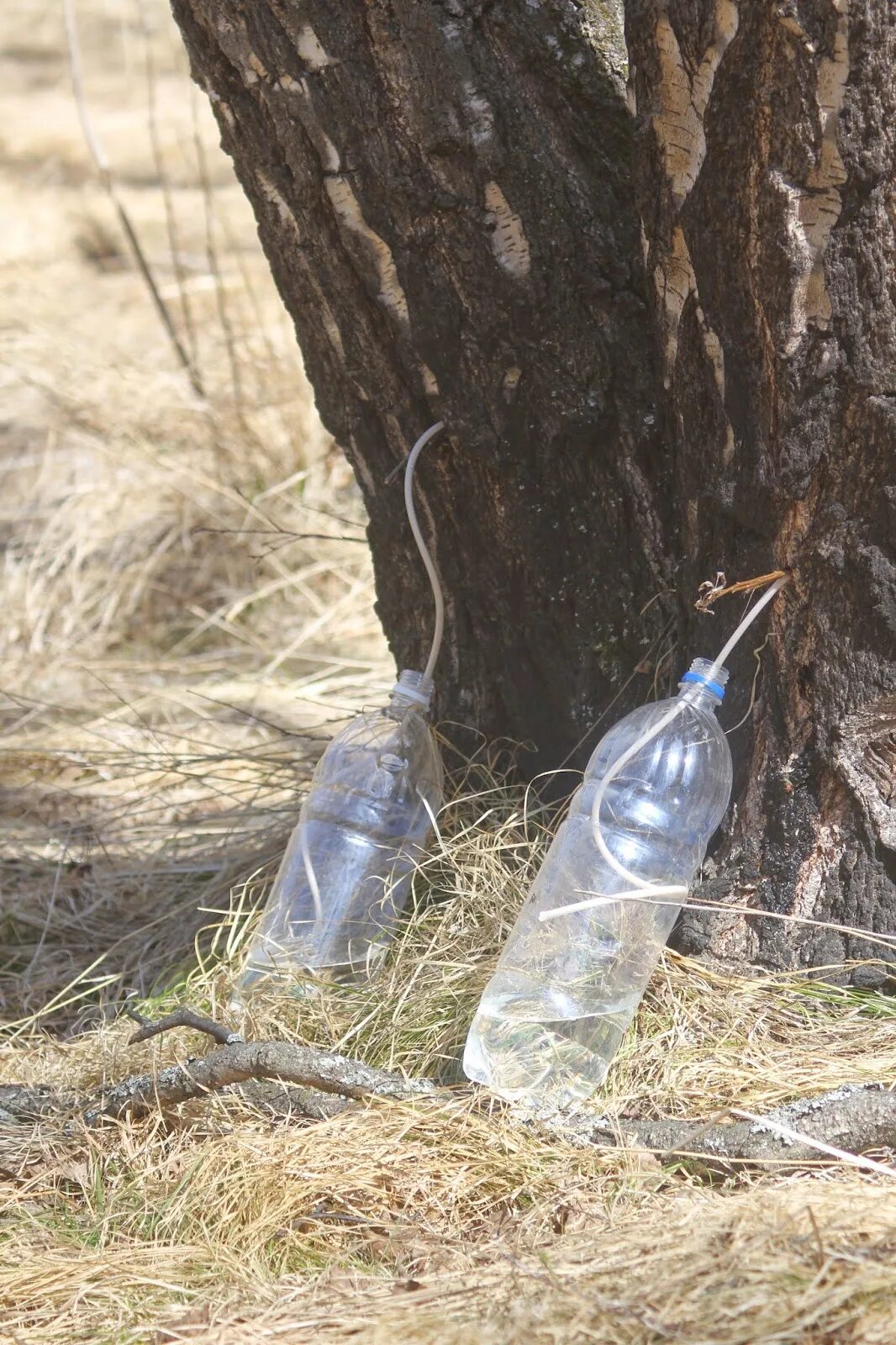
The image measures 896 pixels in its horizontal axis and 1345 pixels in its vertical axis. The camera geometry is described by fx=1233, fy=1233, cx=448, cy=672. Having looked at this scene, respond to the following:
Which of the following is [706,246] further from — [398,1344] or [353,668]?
[353,668]

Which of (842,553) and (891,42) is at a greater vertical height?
(891,42)

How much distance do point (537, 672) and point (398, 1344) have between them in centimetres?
122

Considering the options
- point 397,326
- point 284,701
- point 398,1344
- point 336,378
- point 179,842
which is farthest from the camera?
point 284,701

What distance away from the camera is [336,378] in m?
2.21

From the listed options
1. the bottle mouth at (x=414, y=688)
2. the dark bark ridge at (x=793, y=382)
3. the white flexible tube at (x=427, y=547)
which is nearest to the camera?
the dark bark ridge at (x=793, y=382)

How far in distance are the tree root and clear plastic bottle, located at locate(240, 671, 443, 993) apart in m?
0.29

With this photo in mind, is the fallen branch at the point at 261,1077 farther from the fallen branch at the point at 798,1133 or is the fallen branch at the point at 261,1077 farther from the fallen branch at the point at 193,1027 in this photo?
the fallen branch at the point at 798,1133

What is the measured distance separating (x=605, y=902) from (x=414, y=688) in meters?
0.55

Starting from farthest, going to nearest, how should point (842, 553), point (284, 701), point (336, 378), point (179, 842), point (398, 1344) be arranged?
point (284, 701) → point (179, 842) → point (336, 378) → point (842, 553) → point (398, 1344)

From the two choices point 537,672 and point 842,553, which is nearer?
point 842,553

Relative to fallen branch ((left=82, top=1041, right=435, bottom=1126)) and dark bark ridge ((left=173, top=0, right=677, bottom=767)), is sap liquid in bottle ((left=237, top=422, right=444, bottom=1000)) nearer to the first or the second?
dark bark ridge ((left=173, top=0, right=677, bottom=767))

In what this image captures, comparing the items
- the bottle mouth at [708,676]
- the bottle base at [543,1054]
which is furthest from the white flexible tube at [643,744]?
the bottle base at [543,1054]

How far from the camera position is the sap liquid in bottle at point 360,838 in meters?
2.18

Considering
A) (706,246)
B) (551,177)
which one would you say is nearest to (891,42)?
(706,246)
